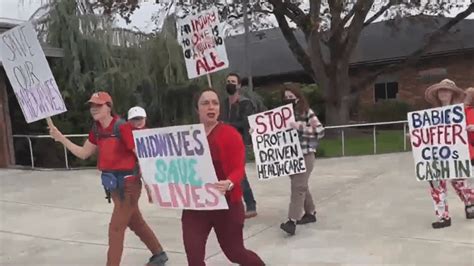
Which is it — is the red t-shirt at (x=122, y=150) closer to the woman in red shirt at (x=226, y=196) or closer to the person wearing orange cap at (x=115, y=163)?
the person wearing orange cap at (x=115, y=163)

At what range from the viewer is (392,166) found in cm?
1084

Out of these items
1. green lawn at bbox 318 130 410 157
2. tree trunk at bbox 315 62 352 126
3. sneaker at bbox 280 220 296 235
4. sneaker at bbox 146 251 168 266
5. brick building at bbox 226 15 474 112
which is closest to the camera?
sneaker at bbox 146 251 168 266

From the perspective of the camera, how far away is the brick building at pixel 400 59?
22.6 metres

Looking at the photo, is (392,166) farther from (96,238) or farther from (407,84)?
(407,84)

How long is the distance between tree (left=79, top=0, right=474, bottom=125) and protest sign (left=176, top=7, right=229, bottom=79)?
9.39 meters

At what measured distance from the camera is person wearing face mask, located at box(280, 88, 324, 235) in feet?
20.1

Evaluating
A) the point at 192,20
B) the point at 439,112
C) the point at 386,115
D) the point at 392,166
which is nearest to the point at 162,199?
the point at 439,112

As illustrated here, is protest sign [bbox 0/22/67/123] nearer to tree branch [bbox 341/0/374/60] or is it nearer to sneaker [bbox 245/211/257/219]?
sneaker [bbox 245/211/257/219]

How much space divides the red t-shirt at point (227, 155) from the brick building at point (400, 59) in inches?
665

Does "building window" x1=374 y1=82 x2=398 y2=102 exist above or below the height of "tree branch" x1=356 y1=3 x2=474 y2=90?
below

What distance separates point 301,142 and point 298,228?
97cm

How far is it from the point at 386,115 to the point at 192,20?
49.8 ft

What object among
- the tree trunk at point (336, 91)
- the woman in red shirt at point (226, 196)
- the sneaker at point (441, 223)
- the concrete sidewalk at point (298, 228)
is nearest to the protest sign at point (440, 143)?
the sneaker at point (441, 223)

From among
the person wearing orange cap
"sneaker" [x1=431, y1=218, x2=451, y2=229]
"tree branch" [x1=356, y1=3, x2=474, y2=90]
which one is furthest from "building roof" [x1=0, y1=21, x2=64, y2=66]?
"tree branch" [x1=356, y1=3, x2=474, y2=90]
